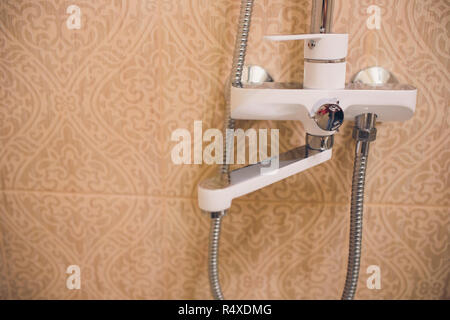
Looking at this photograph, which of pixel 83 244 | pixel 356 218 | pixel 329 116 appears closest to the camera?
pixel 329 116

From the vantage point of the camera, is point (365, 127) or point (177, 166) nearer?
point (365, 127)

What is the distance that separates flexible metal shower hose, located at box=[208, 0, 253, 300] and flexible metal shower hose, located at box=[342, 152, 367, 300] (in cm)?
18

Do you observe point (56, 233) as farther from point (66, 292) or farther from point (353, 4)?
point (353, 4)

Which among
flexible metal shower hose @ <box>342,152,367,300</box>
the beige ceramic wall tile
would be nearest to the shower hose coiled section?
flexible metal shower hose @ <box>342,152,367,300</box>

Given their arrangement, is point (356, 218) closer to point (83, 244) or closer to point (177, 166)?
point (177, 166)

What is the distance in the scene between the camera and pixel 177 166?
0.60 m

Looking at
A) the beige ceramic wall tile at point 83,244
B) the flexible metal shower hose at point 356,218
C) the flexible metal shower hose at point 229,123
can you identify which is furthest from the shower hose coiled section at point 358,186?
the beige ceramic wall tile at point 83,244

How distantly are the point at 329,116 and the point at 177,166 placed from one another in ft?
0.89

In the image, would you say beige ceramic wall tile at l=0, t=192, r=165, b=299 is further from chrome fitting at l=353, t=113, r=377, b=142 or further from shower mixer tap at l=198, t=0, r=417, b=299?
chrome fitting at l=353, t=113, r=377, b=142

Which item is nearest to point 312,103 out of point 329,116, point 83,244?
point 329,116

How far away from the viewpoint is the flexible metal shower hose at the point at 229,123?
46cm

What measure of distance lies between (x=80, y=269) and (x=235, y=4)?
1.69ft
